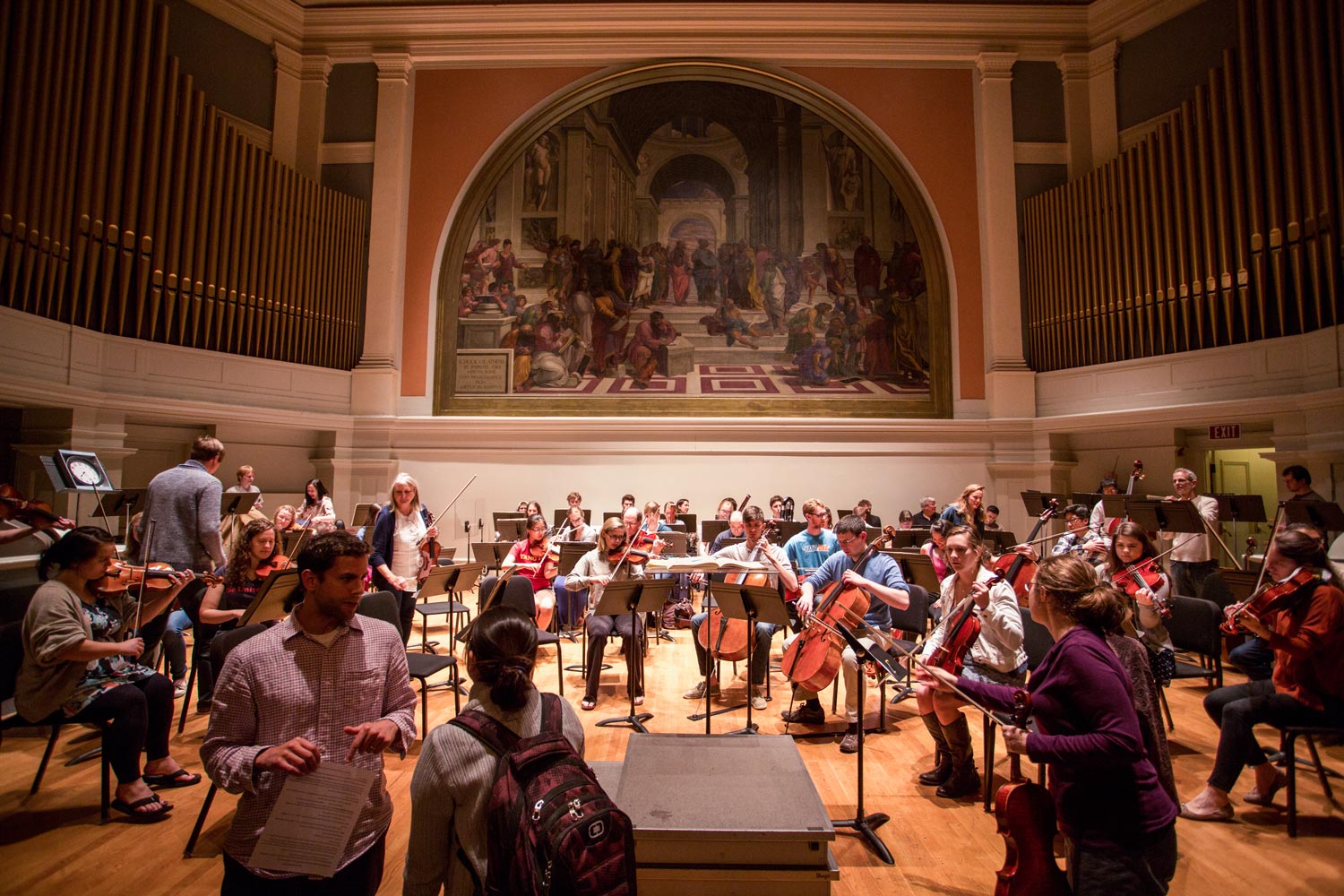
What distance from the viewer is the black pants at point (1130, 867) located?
197 cm

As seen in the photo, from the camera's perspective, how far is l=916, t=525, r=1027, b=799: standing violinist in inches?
136

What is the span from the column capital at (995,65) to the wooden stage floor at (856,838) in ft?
31.1

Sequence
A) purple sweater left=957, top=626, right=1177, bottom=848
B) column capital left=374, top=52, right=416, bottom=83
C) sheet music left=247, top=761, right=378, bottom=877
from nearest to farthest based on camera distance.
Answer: sheet music left=247, top=761, right=378, bottom=877 < purple sweater left=957, top=626, right=1177, bottom=848 < column capital left=374, top=52, right=416, bottom=83

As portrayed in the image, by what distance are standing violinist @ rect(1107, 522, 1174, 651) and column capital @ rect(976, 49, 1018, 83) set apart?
8436 mm

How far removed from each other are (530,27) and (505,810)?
456 inches

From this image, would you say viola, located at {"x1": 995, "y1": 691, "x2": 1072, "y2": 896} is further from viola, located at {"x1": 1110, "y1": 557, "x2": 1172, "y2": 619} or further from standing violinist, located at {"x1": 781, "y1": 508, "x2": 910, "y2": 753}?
viola, located at {"x1": 1110, "y1": 557, "x2": 1172, "y2": 619}

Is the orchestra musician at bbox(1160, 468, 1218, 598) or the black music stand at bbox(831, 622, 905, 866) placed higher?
the orchestra musician at bbox(1160, 468, 1218, 598)

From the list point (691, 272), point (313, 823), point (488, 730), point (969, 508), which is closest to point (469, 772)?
point (488, 730)

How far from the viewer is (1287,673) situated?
3.26 meters

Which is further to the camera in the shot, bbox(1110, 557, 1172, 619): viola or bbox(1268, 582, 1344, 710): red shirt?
bbox(1110, 557, 1172, 619): viola

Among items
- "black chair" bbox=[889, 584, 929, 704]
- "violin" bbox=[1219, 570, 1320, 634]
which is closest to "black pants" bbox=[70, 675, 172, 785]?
"black chair" bbox=[889, 584, 929, 704]

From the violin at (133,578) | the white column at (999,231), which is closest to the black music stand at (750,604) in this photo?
the violin at (133,578)

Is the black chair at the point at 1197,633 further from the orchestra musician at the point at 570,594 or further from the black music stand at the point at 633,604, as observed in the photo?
the orchestra musician at the point at 570,594

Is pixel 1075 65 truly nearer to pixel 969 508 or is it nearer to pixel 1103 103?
pixel 1103 103
